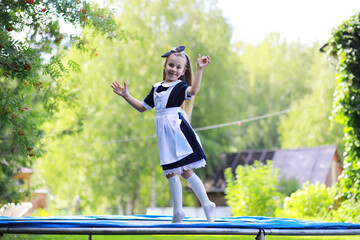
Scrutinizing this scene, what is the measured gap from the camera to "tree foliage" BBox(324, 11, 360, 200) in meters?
5.98

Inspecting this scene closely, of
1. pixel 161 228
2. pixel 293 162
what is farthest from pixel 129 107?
pixel 161 228

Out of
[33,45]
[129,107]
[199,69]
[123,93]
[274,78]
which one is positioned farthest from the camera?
[274,78]

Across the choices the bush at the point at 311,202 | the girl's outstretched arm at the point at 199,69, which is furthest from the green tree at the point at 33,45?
the bush at the point at 311,202

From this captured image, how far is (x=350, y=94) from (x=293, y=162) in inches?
487

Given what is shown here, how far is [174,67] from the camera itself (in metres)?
3.02

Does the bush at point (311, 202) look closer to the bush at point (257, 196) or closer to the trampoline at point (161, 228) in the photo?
the bush at point (257, 196)

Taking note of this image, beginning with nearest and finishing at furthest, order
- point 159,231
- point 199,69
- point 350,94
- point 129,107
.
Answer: point 159,231
point 199,69
point 350,94
point 129,107

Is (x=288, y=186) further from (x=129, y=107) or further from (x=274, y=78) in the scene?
(x=274, y=78)

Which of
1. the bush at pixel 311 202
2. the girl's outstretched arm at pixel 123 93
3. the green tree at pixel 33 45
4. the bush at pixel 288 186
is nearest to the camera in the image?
the girl's outstretched arm at pixel 123 93

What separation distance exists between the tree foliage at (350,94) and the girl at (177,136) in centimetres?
359

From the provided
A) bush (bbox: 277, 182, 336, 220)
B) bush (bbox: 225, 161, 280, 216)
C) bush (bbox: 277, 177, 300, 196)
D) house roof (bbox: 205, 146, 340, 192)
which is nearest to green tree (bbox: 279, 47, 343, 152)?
house roof (bbox: 205, 146, 340, 192)

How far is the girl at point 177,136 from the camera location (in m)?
2.84

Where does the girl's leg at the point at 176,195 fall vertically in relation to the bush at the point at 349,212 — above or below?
above

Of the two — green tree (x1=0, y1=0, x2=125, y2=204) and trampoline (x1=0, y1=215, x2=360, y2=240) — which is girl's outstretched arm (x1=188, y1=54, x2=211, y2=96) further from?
green tree (x1=0, y1=0, x2=125, y2=204)
